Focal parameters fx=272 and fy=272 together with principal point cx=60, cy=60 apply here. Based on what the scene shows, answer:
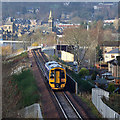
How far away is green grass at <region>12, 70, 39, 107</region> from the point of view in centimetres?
743

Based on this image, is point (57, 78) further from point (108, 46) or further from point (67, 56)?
point (108, 46)

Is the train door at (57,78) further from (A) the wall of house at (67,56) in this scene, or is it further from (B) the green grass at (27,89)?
(A) the wall of house at (67,56)

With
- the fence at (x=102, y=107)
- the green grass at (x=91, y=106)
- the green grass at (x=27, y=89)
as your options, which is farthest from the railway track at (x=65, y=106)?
the green grass at (x=27, y=89)

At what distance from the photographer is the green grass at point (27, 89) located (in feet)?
24.4

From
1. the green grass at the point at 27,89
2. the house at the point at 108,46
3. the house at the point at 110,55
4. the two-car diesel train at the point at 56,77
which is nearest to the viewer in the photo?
the green grass at the point at 27,89

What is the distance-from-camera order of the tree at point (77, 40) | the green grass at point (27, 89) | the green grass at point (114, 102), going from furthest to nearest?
the tree at point (77, 40)
the green grass at point (27, 89)
the green grass at point (114, 102)

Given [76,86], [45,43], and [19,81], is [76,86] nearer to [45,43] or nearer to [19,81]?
[19,81]

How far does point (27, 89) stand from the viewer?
7707 mm

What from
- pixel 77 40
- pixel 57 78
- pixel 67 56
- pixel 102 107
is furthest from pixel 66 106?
pixel 67 56

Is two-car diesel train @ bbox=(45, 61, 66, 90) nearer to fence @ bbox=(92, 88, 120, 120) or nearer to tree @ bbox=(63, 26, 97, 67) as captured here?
fence @ bbox=(92, 88, 120, 120)

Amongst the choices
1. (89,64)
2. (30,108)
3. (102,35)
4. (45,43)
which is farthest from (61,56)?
(30,108)

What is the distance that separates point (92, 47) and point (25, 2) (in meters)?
6.31

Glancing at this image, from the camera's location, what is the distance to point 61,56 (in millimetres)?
19469

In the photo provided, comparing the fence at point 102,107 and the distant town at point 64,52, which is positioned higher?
the distant town at point 64,52
